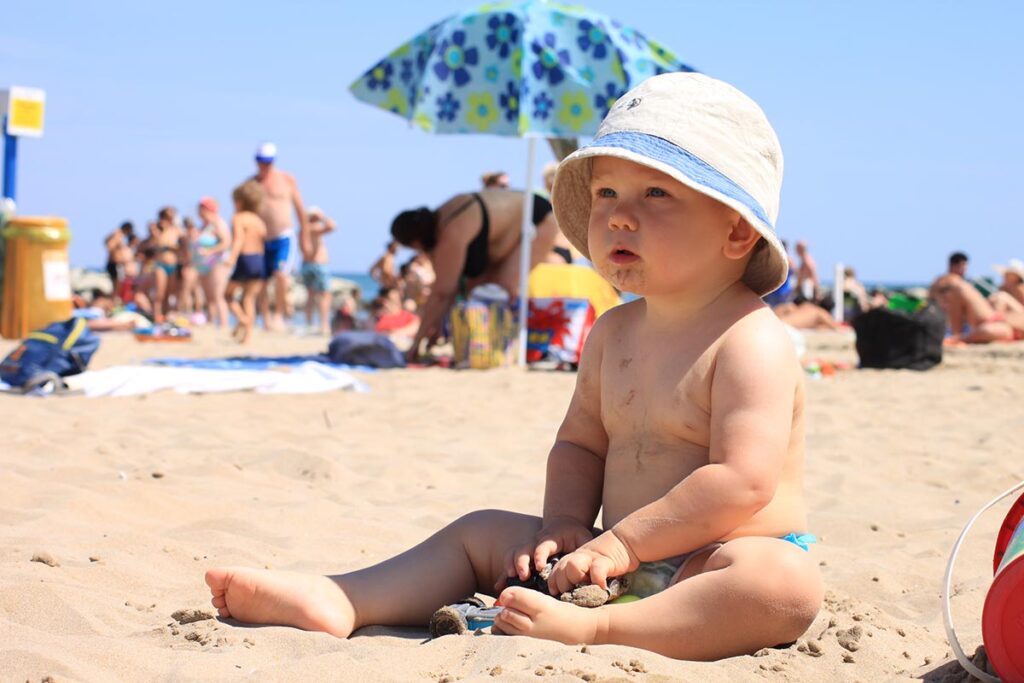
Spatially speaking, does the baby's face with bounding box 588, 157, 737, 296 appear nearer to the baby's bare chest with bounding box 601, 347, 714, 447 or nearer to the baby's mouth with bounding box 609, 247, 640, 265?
the baby's mouth with bounding box 609, 247, 640, 265

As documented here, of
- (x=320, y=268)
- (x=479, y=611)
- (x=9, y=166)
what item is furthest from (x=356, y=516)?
(x=320, y=268)

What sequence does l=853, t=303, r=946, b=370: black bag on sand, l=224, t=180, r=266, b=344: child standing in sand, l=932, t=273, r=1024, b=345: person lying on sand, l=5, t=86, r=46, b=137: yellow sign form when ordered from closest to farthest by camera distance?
l=853, t=303, r=946, b=370: black bag on sand < l=5, t=86, r=46, b=137: yellow sign < l=224, t=180, r=266, b=344: child standing in sand < l=932, t=273, r=1024, b=345: person lying on sand

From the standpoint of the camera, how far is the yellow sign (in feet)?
33.8

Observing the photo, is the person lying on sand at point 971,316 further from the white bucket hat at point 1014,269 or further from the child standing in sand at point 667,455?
the child standing in sand at point 667,455

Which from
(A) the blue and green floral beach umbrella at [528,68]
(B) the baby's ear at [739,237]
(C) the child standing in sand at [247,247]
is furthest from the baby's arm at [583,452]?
(C) the child standing in sand at [247,247]

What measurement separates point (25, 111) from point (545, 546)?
973cm

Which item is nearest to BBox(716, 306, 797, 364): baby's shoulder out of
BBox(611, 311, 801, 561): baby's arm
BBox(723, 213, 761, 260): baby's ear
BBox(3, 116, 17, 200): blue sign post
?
BBox(611, 311, 801, 561): baby's arm

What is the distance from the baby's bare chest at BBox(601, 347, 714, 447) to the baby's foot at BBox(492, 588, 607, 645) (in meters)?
0.39

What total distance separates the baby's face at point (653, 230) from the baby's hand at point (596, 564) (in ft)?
1.61

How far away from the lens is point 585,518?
7.80ft

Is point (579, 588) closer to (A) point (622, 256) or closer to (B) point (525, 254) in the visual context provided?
(A) point (622, 256)

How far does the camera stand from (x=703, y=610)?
203cm

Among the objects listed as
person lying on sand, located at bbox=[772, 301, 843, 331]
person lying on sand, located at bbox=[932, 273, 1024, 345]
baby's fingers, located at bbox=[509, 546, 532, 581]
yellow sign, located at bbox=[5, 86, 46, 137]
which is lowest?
person lying on sand, located at bbox=[772, 301, 843, 331]

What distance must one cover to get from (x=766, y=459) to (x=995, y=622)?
1.61 ft
